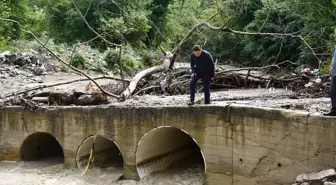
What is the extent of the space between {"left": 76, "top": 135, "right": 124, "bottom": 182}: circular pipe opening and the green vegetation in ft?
18.2

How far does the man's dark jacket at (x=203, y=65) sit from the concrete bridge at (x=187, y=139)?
879mm

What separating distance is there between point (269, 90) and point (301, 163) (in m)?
6.61

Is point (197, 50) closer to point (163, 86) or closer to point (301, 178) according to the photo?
point (301, 178)

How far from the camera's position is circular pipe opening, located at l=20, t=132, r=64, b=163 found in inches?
527

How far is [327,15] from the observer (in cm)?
1683

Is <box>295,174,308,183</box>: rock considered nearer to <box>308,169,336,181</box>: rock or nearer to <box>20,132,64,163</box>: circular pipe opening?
<box>308,169,336,181</box>: rock

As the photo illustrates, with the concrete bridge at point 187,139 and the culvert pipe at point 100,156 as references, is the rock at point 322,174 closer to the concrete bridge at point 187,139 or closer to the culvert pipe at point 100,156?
the concrete bridge at point 187,139

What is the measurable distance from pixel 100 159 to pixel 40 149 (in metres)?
2.35

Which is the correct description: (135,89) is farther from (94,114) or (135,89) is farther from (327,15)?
(327,15)

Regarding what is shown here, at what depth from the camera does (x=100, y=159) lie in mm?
13367

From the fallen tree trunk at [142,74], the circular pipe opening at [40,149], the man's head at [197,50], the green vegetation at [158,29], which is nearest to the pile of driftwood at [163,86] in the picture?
the fallen tree trunk at [142,74]

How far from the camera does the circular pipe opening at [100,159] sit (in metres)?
12.1

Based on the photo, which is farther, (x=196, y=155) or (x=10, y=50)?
(x=10, y=50)

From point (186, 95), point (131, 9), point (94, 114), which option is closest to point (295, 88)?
point (186, 95)
